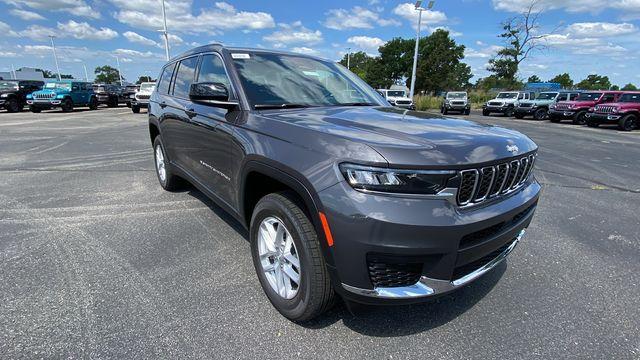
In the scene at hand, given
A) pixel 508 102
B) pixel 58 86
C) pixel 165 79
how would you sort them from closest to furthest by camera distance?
pixel 165 79 → pixel 58 86 → pixel 508 102

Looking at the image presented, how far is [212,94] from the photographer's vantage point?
8.55ft

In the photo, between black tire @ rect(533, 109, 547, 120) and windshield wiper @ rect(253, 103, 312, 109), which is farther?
black tire @ rect(533, 109, 547, 120)

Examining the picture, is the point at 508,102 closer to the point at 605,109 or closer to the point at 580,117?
the point at 580,117

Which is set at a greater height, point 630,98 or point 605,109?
point 630,98

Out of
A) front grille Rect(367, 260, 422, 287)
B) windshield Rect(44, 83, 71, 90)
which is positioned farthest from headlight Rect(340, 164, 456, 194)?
windshield Rect(44, 83, 71, 90)

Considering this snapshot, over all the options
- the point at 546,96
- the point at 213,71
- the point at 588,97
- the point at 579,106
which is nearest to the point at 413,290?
the point at 213,71

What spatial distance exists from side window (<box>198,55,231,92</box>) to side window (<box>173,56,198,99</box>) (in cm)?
28

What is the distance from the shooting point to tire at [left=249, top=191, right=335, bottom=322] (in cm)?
205

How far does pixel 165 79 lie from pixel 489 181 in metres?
4.21

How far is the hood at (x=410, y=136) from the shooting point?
71.3 inches

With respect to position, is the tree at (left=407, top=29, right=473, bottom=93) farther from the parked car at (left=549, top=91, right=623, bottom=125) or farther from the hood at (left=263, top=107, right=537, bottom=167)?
the hood at (left=263, top=107, right=537, bottom=167)

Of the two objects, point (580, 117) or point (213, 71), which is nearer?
point (213, 71)

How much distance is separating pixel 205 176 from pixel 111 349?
5.61 feet

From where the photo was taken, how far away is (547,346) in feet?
7.20
